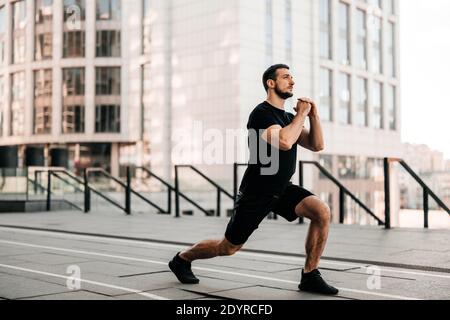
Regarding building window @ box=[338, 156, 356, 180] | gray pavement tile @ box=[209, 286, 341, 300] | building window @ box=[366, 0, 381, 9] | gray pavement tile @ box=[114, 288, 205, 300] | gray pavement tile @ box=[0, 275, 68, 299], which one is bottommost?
gray pavement tile @ box=[0, 275, 68, 299]

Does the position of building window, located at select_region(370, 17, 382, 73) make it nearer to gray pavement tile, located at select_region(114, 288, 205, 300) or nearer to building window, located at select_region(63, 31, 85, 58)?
building window, located at select_region(63, 31, 85, 58)

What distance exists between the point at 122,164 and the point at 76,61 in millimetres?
9330

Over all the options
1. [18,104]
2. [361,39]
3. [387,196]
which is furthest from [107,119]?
[387,196]

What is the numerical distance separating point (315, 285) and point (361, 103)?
4947cm

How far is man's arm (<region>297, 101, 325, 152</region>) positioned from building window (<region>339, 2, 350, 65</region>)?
47095 millimetres

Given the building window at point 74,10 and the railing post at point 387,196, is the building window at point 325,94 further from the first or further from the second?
the railing post at point 387,196

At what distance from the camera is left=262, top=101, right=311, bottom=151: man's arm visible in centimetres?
437

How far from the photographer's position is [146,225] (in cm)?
1185

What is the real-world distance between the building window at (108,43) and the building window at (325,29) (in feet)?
54.5

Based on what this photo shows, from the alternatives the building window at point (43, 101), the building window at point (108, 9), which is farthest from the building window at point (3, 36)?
the building window at point (108, 9)

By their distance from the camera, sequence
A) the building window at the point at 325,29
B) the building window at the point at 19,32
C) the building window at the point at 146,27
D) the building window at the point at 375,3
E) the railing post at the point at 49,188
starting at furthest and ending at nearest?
the building window at the point at 375,3, the building window at the point at 19,32, the building window at the point at 146,27, the building window at the point at 325,29, the railing post at the point at 49,188

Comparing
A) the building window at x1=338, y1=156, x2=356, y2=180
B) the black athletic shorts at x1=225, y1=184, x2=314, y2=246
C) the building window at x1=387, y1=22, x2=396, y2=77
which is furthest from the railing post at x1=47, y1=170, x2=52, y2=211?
the building window at x1=387, y1=22, x2=396, y2=77

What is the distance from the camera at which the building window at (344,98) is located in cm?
5038
